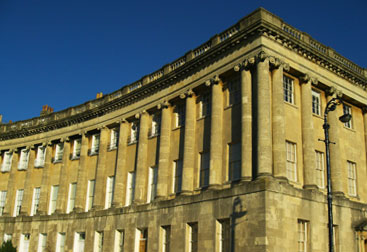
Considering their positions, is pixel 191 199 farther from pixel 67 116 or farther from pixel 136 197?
pixel 67 116

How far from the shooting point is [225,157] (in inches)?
988

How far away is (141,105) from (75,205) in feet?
33.5

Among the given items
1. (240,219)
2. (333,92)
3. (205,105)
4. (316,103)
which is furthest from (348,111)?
(240,219)

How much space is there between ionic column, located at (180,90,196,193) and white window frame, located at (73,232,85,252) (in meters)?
11.9

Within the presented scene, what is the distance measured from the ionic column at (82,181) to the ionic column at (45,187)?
14.7 feet

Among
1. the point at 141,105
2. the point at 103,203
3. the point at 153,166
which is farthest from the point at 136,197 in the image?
the point at 141,105

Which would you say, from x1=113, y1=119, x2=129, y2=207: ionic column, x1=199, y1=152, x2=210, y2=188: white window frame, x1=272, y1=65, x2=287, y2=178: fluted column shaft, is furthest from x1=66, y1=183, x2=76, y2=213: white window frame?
x1=272, y1=65, x2=287, y2=178: fluted column shaft

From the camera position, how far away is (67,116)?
4044cm

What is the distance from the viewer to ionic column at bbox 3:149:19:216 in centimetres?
4153

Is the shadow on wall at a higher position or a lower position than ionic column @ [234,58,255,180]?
lower

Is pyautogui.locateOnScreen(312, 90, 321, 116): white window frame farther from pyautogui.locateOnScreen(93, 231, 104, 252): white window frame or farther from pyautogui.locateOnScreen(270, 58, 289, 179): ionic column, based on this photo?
pyautogui.locateOnScreen(93, 231, 104, 252): white window frame

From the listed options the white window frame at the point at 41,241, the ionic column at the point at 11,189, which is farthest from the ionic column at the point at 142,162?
the ionic column at the point at 11,189

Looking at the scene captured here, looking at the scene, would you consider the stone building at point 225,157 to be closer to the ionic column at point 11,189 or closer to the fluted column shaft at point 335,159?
the fluted column shaft at point 335,159

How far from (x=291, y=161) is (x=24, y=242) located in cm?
2622
